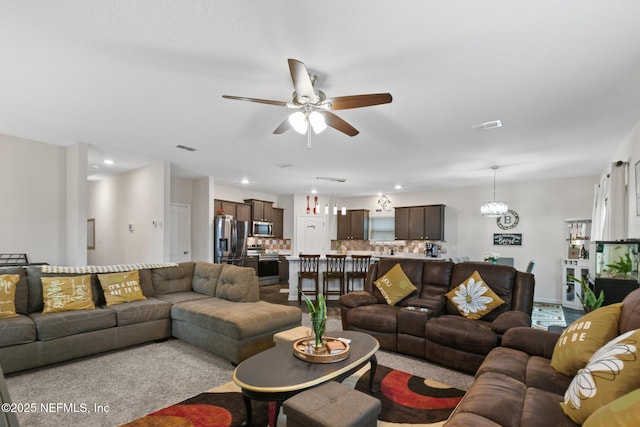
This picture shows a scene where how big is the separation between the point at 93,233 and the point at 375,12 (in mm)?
8553

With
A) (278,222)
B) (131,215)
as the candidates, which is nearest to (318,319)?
(131,215)

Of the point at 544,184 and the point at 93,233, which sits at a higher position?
the point at 544,184

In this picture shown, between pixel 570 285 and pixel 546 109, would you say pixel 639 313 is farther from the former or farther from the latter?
pixel 570 285

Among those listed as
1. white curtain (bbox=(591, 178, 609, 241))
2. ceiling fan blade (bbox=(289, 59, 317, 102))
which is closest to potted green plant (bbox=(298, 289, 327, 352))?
ceiling fan blade (bbox=(289, 59, 317, 102))

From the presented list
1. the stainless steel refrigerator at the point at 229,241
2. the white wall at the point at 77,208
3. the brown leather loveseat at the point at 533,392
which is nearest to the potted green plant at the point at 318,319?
the brown leather loveseat at the point at 533,392

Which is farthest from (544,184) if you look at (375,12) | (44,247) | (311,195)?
(44,247)

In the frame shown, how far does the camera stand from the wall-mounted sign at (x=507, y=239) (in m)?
7.46

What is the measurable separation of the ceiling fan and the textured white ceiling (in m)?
0.24

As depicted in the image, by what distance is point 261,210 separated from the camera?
9.55 m

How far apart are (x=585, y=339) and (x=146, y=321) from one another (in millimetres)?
4164

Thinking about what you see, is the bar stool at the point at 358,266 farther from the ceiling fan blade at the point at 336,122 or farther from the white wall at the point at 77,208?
the white wall at the point at 77,208

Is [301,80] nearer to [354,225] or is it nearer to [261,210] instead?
[261,210]

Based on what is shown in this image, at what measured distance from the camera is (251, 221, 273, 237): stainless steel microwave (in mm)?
9266

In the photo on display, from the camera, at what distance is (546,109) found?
330 cm
